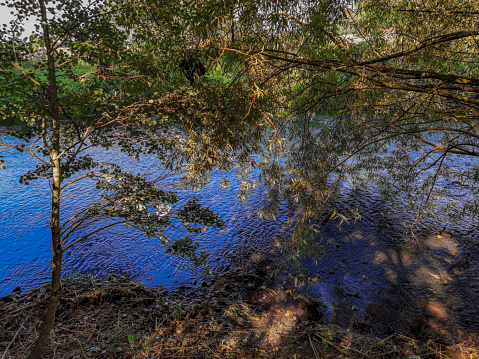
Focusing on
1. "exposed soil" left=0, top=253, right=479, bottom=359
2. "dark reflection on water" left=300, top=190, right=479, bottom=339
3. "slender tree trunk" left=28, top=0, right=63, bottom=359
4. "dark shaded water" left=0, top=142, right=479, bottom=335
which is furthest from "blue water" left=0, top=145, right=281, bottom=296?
"slender tree trunk" left=28, top=0, right=63, bottom=359

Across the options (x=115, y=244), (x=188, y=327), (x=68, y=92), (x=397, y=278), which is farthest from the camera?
(x=115, y=244)

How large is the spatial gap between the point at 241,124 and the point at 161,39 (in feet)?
4.76

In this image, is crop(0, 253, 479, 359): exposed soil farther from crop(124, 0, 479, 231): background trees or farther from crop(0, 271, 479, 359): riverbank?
crop(124, 0, 479, 231): background trees

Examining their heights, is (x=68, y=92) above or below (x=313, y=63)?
below

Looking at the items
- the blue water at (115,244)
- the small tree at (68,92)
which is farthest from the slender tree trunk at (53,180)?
the blue water at (115,244)

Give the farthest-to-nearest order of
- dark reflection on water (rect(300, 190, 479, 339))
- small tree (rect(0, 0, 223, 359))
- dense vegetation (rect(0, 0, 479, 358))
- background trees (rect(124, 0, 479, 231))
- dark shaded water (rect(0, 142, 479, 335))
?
dark shaded water (rect(0, 142, 479, 335))
dark reflection on water (rect(300, 190, 479, 339))
background trees (rect(124, 0, 479, 231))
dense vegetation (rect(0, 0, 479, 358))
small tree (rect(0, 0, 223, 359))

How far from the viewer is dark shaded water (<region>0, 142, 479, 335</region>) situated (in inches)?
196

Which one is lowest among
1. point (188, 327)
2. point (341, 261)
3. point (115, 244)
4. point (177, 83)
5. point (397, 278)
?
point (115, 244)

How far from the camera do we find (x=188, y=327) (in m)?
4.39

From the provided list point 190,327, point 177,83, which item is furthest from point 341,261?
point 177,83

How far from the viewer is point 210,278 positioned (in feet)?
19.6

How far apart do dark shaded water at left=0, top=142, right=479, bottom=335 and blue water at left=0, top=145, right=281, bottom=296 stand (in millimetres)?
21

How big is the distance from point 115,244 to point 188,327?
346 centimetres

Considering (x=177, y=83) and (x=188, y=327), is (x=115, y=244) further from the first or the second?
(x=177, y=83)
